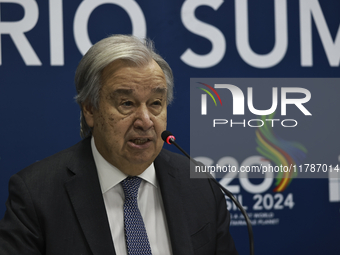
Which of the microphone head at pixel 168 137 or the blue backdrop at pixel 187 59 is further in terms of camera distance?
the blue backdrop at pixel 187 59

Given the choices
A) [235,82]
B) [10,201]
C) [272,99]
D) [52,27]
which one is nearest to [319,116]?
[272,99]

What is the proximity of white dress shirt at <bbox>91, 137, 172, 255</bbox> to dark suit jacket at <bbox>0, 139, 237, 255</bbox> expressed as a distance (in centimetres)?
4

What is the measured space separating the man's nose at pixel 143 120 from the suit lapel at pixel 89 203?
0.88ft

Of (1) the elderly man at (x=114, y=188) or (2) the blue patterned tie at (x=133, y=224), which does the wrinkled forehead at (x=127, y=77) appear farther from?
(2) the blue patterned tie at (x=133, y=224)

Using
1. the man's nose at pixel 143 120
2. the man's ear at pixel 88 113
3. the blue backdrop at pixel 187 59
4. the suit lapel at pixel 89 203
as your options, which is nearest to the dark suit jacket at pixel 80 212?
the suit lapel at pixel 89 203

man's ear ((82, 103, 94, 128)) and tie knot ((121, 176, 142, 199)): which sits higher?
man's ear ((82, 103, 94, 128))

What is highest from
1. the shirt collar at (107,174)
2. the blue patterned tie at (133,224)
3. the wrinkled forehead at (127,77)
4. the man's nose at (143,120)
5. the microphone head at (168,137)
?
the wrinkled forehead at (127,77)

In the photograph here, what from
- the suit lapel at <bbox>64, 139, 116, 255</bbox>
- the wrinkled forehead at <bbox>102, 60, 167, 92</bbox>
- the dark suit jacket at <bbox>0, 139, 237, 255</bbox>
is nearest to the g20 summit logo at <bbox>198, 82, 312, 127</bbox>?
the dark suit jacket at <bbox>0, 139, 237, 255</bbox>

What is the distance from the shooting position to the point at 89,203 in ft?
4.60

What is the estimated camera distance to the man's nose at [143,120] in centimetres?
143

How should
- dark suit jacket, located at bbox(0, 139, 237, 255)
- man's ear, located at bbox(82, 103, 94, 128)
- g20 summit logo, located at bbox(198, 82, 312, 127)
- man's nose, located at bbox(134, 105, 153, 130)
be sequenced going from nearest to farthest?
dark suit jacket, located at bbox(0, 139, 237, 255)
man's nose, located at bbox(134, 105, 153, 130)
man's ear, located at bbox(82, 103, 94, 128)
g20 summit logo, located at bbox(198, 82, 312, 127)

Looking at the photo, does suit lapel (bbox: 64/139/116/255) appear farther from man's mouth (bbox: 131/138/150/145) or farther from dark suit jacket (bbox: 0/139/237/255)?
man's mouth (bbox: 131/138/150/145)

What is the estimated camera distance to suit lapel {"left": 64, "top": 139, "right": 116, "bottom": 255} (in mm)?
1337

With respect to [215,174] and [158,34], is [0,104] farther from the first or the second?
[215,174]
